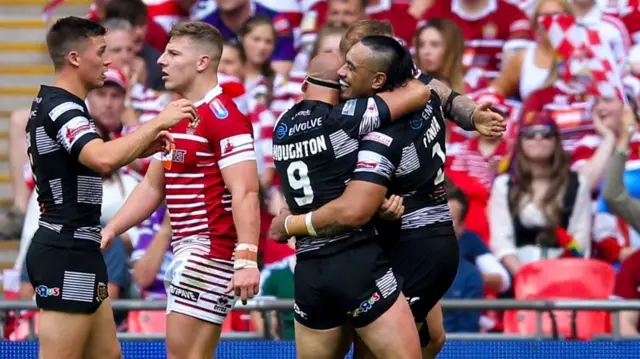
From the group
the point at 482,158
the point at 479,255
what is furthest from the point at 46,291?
the point at 482,158

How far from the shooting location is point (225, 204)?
7.28m

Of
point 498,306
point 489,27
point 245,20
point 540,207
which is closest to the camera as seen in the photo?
point 498,306

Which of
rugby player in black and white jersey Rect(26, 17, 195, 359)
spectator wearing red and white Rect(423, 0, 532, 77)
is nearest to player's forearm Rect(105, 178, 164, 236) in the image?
rugby player in black and white jersey Rect(26, 17, 195, 359)

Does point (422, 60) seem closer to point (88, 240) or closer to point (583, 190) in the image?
point (583, 190)

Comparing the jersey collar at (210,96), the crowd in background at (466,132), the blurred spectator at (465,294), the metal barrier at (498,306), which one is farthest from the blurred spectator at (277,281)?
the jersey collar at (210,96)

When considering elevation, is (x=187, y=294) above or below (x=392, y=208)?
below

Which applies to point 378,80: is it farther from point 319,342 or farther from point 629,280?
point 629,280

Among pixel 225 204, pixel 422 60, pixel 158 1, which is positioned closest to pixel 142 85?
pixel 158 1

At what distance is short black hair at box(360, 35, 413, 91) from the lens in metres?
6.92

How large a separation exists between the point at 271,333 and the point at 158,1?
4298mm

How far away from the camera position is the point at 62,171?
7.10 meters

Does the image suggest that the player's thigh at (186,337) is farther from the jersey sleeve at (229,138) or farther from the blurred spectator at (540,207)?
the blurred spectator at (540,207)

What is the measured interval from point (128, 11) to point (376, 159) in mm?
5493

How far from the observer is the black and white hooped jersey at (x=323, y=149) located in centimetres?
683
